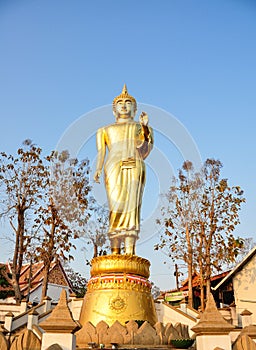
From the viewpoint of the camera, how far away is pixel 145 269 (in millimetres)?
11055

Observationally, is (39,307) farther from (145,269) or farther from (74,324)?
(74,324)

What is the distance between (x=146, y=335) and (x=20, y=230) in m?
9.95

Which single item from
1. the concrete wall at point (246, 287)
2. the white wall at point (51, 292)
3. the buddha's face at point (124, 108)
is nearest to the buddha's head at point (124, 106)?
the buddha's face at point (124, 108)

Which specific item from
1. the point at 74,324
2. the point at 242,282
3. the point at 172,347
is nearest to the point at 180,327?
the point at 172,347

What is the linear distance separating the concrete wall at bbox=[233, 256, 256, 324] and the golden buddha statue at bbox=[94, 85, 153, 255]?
8906mm

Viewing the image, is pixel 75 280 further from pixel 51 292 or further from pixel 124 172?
pixel 124 172

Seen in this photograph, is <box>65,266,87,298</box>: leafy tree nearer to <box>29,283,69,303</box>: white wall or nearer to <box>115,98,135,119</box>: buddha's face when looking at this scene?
<box>29,283,69,303</box>: white wall

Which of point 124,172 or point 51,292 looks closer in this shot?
point 124,172

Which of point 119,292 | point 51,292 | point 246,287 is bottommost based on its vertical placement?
point 119,292

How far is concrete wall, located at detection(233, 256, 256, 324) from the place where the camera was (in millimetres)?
17922

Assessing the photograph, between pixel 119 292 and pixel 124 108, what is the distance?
5821mm

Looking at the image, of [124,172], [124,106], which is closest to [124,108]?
[124,106]

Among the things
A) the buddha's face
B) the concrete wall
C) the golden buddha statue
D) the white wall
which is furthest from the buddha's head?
the white wall

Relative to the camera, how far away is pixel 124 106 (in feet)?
42.7
